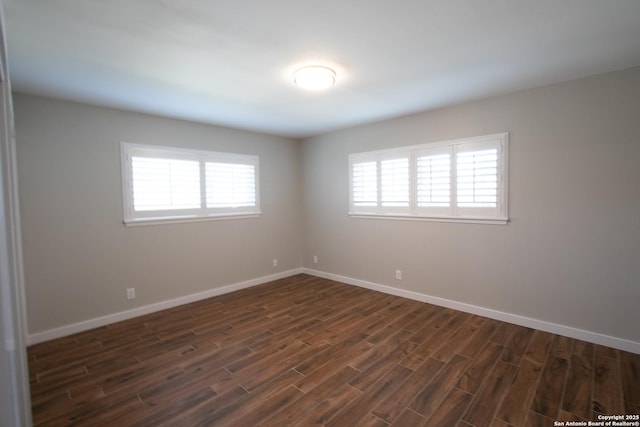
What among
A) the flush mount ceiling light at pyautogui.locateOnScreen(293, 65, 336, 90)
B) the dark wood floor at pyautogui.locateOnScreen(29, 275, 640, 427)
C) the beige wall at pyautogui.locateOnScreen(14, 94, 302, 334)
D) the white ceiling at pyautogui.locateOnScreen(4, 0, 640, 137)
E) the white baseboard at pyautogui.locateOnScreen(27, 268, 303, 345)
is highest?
the white ceiling at pyautogui.locateOnScreen(4, 0, 640, 137)

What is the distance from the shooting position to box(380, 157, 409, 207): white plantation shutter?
13.6 feet

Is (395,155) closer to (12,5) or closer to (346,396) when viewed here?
(346,396)

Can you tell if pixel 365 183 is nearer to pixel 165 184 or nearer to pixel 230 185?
pixel 230 185

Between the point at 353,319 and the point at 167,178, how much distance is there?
9.96 feet

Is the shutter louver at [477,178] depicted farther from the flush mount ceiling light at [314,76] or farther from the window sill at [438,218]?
the flush mount ceiling light at [314,76]

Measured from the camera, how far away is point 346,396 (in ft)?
7.10

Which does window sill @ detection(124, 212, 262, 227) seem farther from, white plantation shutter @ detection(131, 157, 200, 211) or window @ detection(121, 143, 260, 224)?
white plantation shutter @ detection(131, 157, 200, 211)

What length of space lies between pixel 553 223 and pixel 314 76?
2.80 meters

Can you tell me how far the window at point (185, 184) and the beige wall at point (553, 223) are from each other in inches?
96.9

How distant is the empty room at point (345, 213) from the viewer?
1.94 meters

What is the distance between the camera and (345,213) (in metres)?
4.93

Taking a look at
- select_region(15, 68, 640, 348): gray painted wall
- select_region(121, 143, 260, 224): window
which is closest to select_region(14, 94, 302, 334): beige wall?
select_region(15, 68, 640, 348): gray painted wall

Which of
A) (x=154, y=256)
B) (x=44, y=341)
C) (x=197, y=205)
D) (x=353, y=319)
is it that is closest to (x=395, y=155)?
(x=353, y=319)

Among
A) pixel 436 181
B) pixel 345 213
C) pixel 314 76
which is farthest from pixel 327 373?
pixel 345 213
